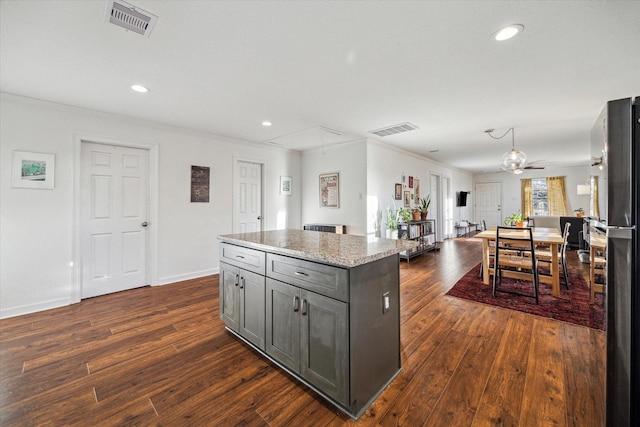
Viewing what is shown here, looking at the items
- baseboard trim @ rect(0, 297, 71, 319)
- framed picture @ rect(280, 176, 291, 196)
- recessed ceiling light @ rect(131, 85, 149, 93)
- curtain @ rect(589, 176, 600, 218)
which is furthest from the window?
baseboard trim @ rect(0, 297, 71, 319)

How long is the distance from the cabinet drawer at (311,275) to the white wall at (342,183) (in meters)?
3.43

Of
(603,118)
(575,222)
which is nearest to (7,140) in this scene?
(603,118)

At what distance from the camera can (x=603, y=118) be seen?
3.81ft

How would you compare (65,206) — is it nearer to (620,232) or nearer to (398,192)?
(620,232)

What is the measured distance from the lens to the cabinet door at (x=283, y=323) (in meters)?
1.74

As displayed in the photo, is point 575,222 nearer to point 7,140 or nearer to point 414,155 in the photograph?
point 414,155

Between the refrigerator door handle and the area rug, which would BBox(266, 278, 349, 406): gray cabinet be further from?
the area rug

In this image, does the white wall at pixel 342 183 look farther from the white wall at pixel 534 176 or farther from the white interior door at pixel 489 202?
the white interior door at pixel 489 202

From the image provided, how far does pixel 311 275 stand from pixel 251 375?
91 cm

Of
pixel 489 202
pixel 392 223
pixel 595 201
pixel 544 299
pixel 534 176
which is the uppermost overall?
pixel 534 176

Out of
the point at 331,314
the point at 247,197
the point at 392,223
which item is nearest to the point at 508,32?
the point at 331,314

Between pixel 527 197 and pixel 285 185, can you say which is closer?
pixel 285 185

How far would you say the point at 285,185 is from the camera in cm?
580

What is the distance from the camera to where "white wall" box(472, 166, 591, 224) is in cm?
893
